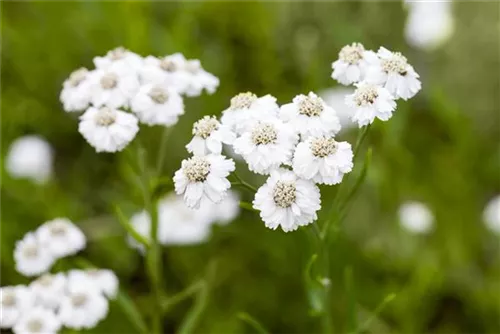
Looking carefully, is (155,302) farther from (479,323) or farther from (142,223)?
(479,323)

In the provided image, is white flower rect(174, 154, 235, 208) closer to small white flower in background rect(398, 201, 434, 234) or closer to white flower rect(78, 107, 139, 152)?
white flower rect(78, 107, 139, 152)

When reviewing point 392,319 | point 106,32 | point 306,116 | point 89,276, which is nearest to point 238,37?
point 106,32

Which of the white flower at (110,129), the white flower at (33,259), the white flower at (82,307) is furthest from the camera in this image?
the white flower at (33,259)

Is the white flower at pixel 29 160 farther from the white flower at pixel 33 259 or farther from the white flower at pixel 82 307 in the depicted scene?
the white flower at pixel 82 307

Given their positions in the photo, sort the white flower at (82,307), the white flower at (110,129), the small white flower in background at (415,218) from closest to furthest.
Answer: the white flower at (110,129) < the white flower at (82,307) < the small white flower in background at (415,218)

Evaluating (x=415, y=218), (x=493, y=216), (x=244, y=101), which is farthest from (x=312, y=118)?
(x=493, y=216)

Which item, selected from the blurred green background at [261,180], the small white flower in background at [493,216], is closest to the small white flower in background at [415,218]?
the blurred green background at [261,180]

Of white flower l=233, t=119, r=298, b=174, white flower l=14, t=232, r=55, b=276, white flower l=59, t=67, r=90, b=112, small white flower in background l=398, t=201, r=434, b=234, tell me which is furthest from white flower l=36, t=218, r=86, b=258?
small white flower in background l=398, t=201, r=434, b=234

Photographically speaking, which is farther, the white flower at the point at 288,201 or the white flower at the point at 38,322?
the white flower at the point at 38,322
